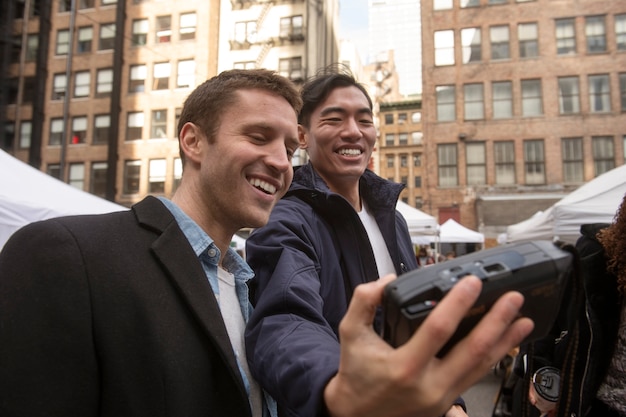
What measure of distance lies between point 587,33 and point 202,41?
81.2ft

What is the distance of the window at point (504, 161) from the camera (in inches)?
1081

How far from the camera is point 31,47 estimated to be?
102 feet

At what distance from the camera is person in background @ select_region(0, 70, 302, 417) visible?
3.40 ft

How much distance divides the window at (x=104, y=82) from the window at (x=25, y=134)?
16.3 feet

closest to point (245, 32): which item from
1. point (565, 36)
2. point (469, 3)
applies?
point (469, 3)

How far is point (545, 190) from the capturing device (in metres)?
26.6

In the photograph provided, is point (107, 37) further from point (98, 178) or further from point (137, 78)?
point (98, 178)

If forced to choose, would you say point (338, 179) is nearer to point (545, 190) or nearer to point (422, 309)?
point (422, 309)

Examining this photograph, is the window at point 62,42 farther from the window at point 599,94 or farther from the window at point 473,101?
the window at point 599,94

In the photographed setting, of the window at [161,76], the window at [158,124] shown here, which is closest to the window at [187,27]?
the window at [161,76]

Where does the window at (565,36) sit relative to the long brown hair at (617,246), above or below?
above

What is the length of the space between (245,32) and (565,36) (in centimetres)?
2093

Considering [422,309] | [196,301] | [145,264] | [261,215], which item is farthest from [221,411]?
[422,309]

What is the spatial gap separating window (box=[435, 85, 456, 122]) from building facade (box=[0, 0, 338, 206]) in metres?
8.80
